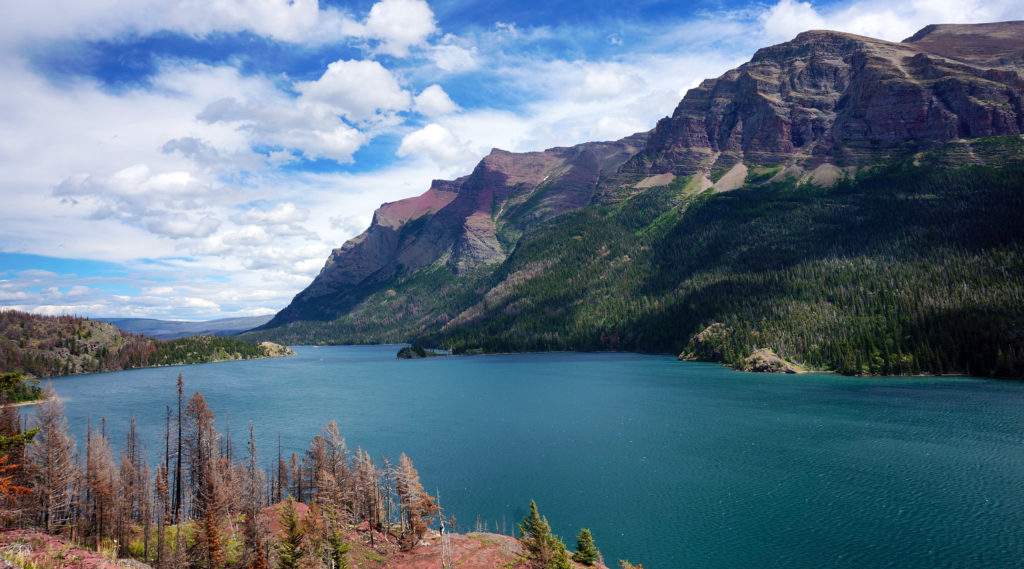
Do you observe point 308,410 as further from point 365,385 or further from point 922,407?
point 922,407

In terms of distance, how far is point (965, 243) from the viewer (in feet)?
633

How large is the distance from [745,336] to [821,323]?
26.0 m

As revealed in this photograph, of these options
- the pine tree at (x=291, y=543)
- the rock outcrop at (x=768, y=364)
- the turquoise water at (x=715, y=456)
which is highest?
the pine tree at (x=291, y=543)

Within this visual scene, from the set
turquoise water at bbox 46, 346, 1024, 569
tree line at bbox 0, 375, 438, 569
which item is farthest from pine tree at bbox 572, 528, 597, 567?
tree line at bbox 0, 375, 438, 569

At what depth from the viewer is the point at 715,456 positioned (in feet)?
245

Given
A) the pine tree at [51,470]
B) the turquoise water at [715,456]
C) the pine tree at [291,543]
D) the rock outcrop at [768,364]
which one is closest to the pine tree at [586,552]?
the turquoise water at [715,456]

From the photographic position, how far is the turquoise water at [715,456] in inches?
1831

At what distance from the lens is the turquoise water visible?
46500mm

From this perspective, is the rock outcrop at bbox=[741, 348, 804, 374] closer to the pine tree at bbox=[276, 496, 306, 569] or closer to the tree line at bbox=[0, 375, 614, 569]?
the tree line at bbox=[0, 375, 614, 569]

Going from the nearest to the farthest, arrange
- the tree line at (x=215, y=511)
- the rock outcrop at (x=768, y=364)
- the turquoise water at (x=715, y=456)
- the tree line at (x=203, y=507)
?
the tree line at (x=215, y=511) < the tree line at (x=203, y=507) < the turquoise water at (x=715, y=456) < the rock outcrop at (x=768, y=364)

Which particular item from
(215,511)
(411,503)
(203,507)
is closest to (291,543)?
(215,511)

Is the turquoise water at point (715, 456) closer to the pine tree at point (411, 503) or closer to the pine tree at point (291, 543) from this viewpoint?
the pine tree at point (411, 503)

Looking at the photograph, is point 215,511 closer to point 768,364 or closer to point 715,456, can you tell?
point 715,456

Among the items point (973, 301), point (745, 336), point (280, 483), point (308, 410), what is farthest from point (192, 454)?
point (973, 301)
